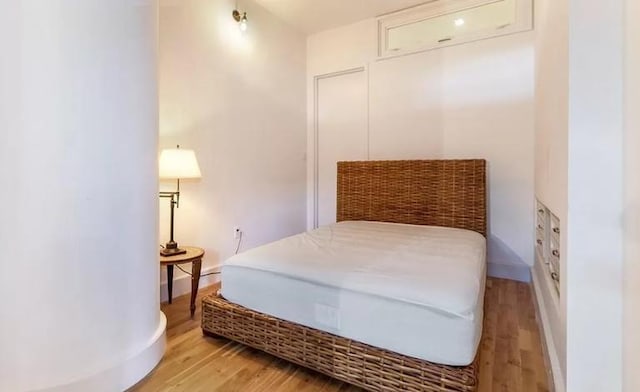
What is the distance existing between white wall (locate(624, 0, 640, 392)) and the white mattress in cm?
45

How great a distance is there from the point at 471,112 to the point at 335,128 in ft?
5.14

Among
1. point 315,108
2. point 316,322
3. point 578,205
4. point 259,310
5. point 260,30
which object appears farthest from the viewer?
point 315,108

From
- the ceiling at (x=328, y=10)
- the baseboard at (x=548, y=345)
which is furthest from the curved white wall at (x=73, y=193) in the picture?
the ceiling at (x=328, y=10)

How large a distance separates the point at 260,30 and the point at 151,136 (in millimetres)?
2295

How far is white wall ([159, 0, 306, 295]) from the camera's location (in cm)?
261

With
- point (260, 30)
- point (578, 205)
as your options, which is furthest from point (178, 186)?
point (578, 205)

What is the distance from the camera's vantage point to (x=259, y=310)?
1.76 m

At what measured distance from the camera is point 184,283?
8.73 feet

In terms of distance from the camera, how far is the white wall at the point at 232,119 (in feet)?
8.56

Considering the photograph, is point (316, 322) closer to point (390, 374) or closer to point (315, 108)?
point (390, 374)

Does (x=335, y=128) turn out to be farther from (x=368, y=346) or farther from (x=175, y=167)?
(x=368, y=346)

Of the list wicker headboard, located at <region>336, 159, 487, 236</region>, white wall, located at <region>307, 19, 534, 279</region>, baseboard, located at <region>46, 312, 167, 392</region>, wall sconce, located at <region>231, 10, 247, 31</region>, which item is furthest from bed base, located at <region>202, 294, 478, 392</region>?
wall sconce, located at <region>231, 10, 247, 31</region>

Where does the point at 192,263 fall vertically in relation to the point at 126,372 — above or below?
above

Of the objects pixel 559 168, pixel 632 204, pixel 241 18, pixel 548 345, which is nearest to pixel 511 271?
pixel 548 345
